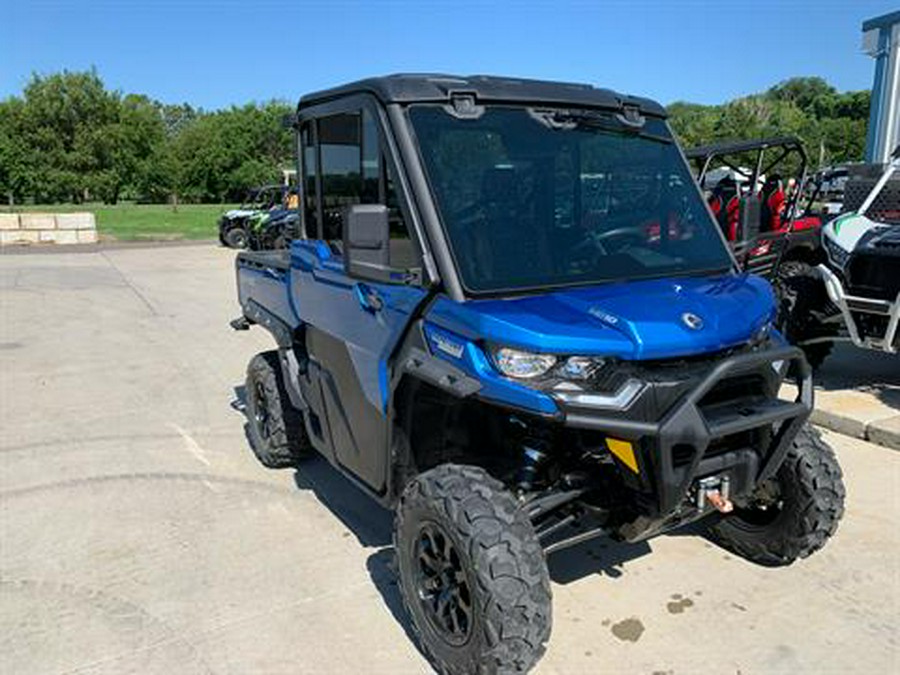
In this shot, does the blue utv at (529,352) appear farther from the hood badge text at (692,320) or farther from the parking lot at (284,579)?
the parking lot at (284,579)

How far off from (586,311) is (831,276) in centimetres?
448

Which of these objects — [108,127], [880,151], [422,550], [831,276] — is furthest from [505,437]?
[108,127]

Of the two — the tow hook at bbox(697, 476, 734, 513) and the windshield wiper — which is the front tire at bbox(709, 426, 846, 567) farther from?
the windshield wiper

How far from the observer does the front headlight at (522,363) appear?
260cm

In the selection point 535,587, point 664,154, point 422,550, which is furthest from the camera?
point 664,154

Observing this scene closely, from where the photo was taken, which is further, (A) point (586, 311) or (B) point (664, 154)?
(B) point (664, 154)

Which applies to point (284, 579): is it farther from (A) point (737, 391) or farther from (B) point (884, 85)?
(B) point (884, 85)

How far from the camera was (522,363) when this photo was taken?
103 inches

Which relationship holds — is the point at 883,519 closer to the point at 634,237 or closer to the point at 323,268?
the point at 634,237

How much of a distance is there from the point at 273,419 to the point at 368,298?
195 cm

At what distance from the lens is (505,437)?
3.29 metres

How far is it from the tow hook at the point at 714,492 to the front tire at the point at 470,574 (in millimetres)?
683

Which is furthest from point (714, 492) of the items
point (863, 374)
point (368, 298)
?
point (863, 374)

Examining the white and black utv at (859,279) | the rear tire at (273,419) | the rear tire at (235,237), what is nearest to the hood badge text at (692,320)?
the rear tire at (273,419)
